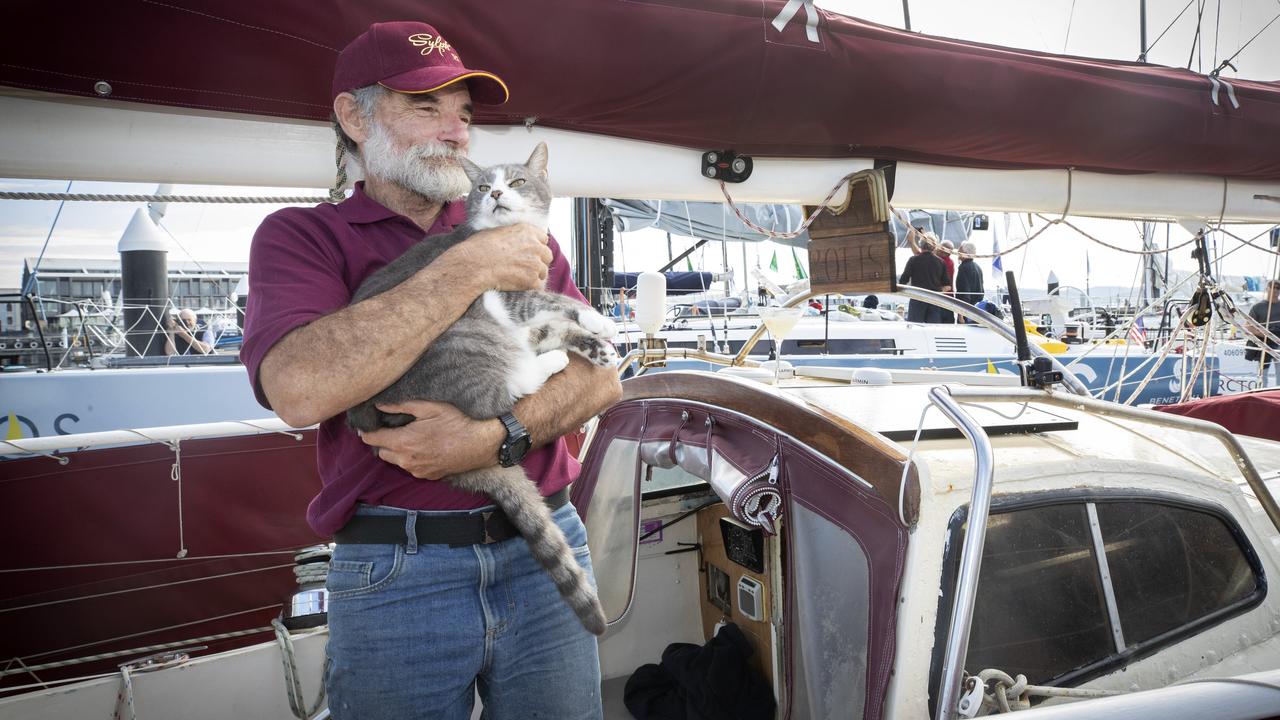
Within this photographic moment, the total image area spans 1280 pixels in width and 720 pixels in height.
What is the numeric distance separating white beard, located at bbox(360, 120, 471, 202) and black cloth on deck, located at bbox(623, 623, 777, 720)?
212 cm

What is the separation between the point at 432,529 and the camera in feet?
4.99

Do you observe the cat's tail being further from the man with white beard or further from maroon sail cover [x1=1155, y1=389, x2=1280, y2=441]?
maroon sail cover [x1=1155, y1=389, x2=1280, y2=441]

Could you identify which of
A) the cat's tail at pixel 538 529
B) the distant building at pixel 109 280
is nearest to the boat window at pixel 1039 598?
the cat's tail at pixel 538 529

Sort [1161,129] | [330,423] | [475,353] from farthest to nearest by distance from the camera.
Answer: [1161,129] < [475,353] < [330,423]

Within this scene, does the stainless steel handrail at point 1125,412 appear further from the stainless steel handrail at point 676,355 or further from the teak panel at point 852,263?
the stainless steel handrail at point 676,355

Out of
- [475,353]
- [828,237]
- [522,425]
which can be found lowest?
[522,425]

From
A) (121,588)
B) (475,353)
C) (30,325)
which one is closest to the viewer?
(475,353)

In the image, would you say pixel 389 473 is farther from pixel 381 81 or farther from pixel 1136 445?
pixel 1136 445

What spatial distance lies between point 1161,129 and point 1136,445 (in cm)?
161

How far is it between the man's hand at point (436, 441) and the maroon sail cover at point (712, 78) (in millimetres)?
914

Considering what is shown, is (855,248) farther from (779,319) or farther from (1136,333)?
(1136,333)

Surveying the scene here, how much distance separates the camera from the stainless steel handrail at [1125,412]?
1.67 m

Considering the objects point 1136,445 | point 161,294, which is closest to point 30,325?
point 161,294

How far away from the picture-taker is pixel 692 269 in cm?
1282
